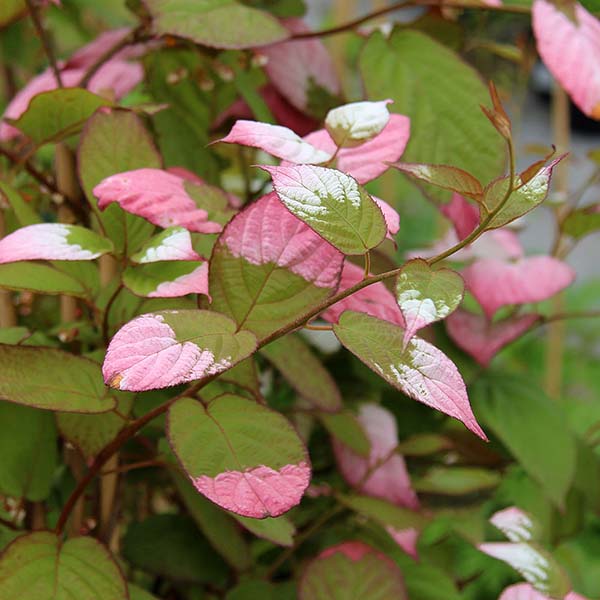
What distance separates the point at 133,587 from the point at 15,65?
23.4 inches

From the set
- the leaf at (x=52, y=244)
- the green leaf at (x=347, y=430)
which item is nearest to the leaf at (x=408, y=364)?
the leaf at (x=52, y=244)

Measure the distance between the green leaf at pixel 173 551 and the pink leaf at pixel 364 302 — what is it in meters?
0.22

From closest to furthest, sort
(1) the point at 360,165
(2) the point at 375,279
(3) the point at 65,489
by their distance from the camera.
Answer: (2) the point at 375,279 < (1) the point at 360,165 < (3) the point at 65,489

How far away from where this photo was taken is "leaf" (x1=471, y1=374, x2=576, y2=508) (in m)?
0.62

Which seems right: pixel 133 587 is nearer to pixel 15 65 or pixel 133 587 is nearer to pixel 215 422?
pixel 215 422

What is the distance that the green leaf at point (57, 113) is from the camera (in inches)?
17.1

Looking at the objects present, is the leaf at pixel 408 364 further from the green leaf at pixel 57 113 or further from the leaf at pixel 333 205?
the green leaf at pixel 57 113

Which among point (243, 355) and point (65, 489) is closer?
point (243, 355)

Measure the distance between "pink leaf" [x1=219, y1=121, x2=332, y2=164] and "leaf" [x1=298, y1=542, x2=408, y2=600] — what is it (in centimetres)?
22

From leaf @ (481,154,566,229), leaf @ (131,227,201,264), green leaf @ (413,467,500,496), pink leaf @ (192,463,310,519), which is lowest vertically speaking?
green leaf @ (413,467,500,496)

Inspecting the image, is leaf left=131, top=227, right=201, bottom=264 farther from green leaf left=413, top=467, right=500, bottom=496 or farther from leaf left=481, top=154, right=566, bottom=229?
green leaf left=413, top=467, right=500, bottom=496

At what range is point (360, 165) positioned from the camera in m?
0.38

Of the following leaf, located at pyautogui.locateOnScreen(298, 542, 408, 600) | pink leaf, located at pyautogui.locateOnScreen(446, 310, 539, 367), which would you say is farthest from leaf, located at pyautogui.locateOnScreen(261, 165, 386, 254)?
pink leaf, located at pyautogui.locateOnScreen(446, 310, 539, 367)

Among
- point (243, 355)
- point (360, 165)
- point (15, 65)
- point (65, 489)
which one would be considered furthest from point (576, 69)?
point (15, 65)
